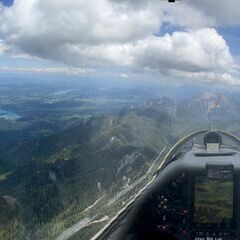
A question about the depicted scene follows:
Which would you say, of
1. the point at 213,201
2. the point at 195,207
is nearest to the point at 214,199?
the point at 213,201

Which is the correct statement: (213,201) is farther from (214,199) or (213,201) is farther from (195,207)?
(195,207)

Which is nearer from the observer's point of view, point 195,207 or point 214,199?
point 195,207

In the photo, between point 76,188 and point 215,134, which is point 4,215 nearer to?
point 76,188

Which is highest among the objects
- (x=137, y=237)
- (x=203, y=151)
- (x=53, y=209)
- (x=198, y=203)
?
(x=203, y=151)

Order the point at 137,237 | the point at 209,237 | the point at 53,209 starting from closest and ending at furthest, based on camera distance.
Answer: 1. the point at 209,237
2. the point at 137,237
3. the point at 53,209

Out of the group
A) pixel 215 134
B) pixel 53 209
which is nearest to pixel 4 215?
pixel 53 209
